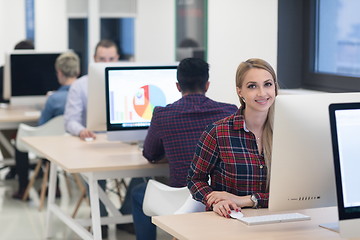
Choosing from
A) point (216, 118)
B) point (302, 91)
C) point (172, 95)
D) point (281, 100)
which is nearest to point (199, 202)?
point (216, 118)

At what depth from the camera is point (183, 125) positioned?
373cm

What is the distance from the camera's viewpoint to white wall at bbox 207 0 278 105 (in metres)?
5.25

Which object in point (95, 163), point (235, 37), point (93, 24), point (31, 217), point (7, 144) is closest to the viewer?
point (95, 163)

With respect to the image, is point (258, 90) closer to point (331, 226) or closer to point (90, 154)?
point (331, 226)

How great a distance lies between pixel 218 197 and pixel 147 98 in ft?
5.30

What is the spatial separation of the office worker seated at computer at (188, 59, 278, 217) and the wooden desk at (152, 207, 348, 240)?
0.13 metres

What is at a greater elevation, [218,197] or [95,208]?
[218,197]

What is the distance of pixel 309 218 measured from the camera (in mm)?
2777

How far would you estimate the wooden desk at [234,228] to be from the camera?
8.27 ft

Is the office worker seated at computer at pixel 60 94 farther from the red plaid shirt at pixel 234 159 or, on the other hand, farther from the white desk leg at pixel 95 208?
the red plaid shirt at pixel 234 159

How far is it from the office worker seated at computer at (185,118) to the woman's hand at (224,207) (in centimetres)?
87

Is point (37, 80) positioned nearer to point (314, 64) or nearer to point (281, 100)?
point (314, 64)

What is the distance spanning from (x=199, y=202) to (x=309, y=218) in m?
0.66

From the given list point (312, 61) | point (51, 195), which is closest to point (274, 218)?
point (51, 195)
